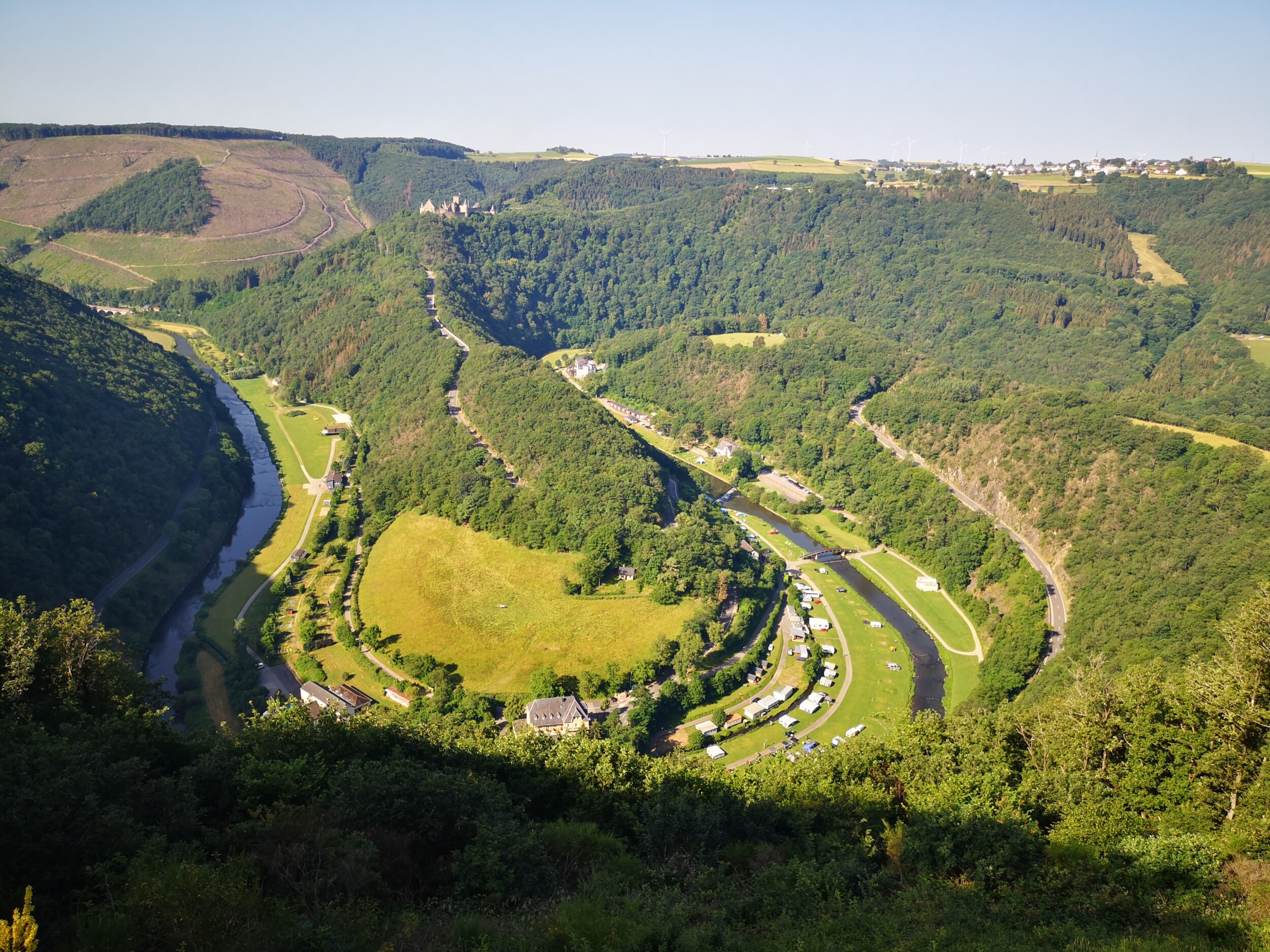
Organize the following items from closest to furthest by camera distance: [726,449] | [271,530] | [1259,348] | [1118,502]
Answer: [1118,502] < [271,530] < [726,449] < [1259,348]

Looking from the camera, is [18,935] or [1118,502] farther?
[1118,502]

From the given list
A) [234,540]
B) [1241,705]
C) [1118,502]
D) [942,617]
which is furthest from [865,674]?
[234,540]

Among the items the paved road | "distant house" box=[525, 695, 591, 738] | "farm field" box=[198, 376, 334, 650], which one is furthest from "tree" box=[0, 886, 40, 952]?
the paved road

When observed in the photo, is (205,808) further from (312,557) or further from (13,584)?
(312,557)

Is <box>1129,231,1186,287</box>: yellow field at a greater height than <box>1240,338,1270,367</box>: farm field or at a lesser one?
greater

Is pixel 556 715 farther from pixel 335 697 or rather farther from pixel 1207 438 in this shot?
pixel 1207 438

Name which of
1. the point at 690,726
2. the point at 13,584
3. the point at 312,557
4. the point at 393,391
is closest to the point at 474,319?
the point at 393,391

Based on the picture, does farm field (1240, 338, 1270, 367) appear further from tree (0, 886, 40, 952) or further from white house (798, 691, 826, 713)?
tree (0, 886, 40, 952)
